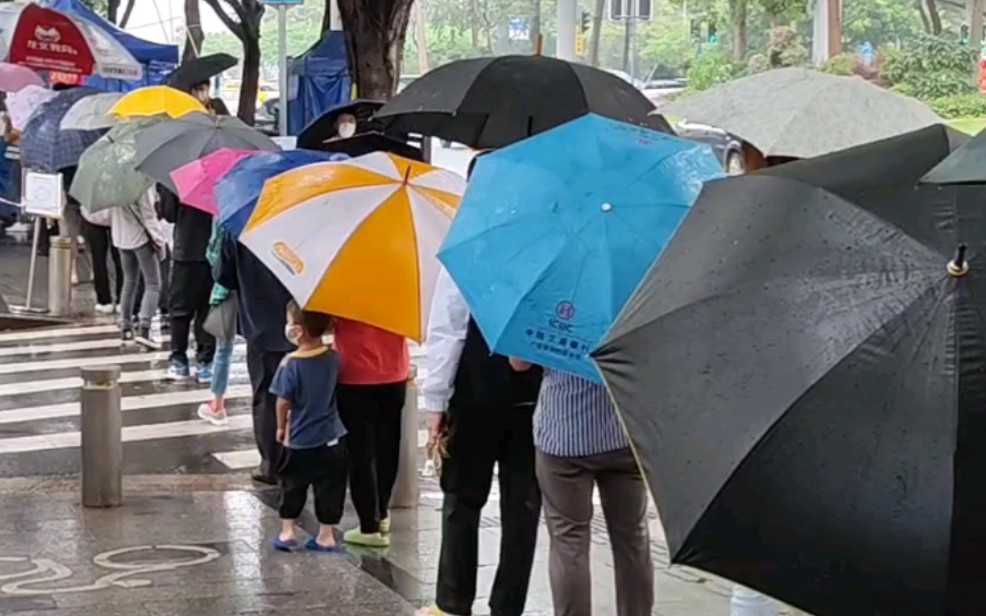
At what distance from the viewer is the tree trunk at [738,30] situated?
3102 cm

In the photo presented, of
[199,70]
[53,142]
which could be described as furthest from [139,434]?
[199,70]

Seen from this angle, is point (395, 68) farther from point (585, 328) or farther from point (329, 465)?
point (585, 328)

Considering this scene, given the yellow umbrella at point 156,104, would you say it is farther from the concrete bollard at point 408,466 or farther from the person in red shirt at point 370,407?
the person in red shirt at point 370,407

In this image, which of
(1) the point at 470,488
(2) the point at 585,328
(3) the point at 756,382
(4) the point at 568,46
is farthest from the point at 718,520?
(4) the point at 568,46

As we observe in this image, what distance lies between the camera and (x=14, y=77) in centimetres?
2208

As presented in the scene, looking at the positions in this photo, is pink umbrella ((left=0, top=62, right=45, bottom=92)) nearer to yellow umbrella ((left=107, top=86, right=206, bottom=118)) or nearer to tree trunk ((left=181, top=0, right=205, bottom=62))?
tree trunk ((left=181, top=0, right=205, bottom=62))

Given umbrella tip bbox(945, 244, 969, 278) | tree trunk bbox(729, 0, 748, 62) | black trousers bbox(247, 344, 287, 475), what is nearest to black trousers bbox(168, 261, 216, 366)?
black trousers bbox(247, 344, 287, 475)

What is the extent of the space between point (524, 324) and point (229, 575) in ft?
8.90

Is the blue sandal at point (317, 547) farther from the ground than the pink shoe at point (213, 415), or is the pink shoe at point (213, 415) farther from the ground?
the blue sandal at point (317, 547)

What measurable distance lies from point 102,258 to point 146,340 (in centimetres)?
166

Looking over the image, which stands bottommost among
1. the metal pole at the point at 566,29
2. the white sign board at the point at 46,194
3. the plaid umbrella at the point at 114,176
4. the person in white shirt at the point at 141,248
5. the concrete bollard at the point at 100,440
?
the concrete bollard at the point at 100,440

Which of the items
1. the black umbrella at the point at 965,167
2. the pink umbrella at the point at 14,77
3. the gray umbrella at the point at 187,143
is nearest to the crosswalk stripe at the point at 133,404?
the gray umbrella at the point at 187,143

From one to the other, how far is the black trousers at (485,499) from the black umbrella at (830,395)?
2307mm

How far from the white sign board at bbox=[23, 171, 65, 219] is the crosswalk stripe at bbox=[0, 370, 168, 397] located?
2.93 metres
